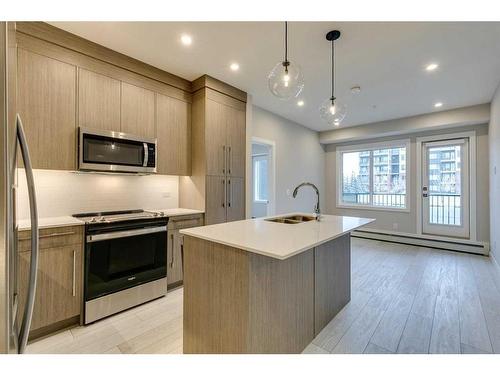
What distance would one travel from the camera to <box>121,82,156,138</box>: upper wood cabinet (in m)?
2.66

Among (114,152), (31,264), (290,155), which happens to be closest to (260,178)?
(290,155)

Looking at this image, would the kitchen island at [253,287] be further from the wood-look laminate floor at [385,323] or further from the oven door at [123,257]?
the oven door at [123,257]

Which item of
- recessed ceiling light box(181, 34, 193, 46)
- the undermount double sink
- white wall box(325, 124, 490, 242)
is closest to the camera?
recessed ceiling light box(181, 34, 193, 46)

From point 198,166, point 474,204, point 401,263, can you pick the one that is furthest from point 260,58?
point 474,204

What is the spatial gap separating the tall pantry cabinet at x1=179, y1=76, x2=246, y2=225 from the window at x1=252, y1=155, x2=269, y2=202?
385 cm

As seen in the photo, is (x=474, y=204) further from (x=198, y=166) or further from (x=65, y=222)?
(x=65, y=222)

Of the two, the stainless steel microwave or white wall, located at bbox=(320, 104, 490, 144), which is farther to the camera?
white wall, located at bbox=(320, 104, 490, 144)

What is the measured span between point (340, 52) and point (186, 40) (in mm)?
1651

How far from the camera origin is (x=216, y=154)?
10.7 ft

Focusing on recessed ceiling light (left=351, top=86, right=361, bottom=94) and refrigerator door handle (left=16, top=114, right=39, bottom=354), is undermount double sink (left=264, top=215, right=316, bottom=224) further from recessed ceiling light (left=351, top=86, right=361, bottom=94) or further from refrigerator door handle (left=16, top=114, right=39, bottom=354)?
recessed ceiling light (left=351, top=86, right=361, bottom=94)

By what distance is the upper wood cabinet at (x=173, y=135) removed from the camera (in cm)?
298

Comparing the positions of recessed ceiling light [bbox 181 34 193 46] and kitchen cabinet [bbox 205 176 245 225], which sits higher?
recessed ceiling light [bbox 181 34 193 46]

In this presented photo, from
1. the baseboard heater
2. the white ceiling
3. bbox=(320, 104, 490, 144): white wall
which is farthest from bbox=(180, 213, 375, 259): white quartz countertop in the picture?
the baseboard heater
